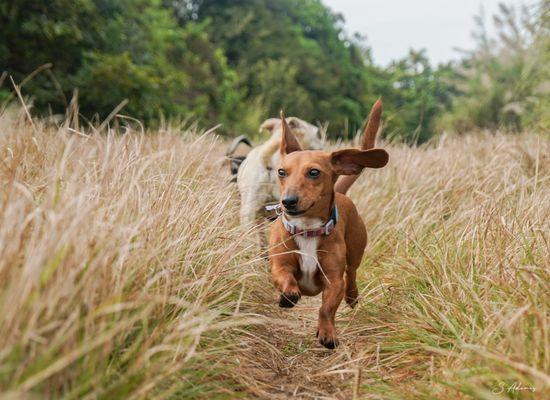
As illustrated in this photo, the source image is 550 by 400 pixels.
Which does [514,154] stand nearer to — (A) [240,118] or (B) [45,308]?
(B) [45,308]

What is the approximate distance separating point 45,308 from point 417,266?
2103mm

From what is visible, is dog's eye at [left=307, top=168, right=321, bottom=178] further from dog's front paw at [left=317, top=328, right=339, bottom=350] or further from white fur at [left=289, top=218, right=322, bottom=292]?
dog's front paw at [left=317, top=328, right=339, bottom=350]

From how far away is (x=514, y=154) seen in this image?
17.1 feet

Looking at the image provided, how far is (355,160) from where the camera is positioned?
3.18m

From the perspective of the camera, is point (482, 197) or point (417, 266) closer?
point (417, 266)

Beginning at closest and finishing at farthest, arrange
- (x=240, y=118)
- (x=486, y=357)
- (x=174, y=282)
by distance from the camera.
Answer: (x=486, y=357) → (x=174, y=282) → (x=240, y=118)

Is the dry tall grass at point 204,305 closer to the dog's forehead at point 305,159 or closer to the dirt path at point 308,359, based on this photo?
the dirt path at point 308,359

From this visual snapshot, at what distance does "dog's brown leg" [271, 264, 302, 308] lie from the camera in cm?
270

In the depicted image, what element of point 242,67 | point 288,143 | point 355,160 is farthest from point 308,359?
point 242,67

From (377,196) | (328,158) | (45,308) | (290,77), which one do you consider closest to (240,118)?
(290,77)

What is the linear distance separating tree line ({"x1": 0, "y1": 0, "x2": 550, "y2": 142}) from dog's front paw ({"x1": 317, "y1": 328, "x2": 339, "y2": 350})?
1733 mm

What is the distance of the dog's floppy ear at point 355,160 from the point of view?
310 centimetres

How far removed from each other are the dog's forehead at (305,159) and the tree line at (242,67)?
118cm

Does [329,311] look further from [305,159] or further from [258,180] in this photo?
[258,180]
